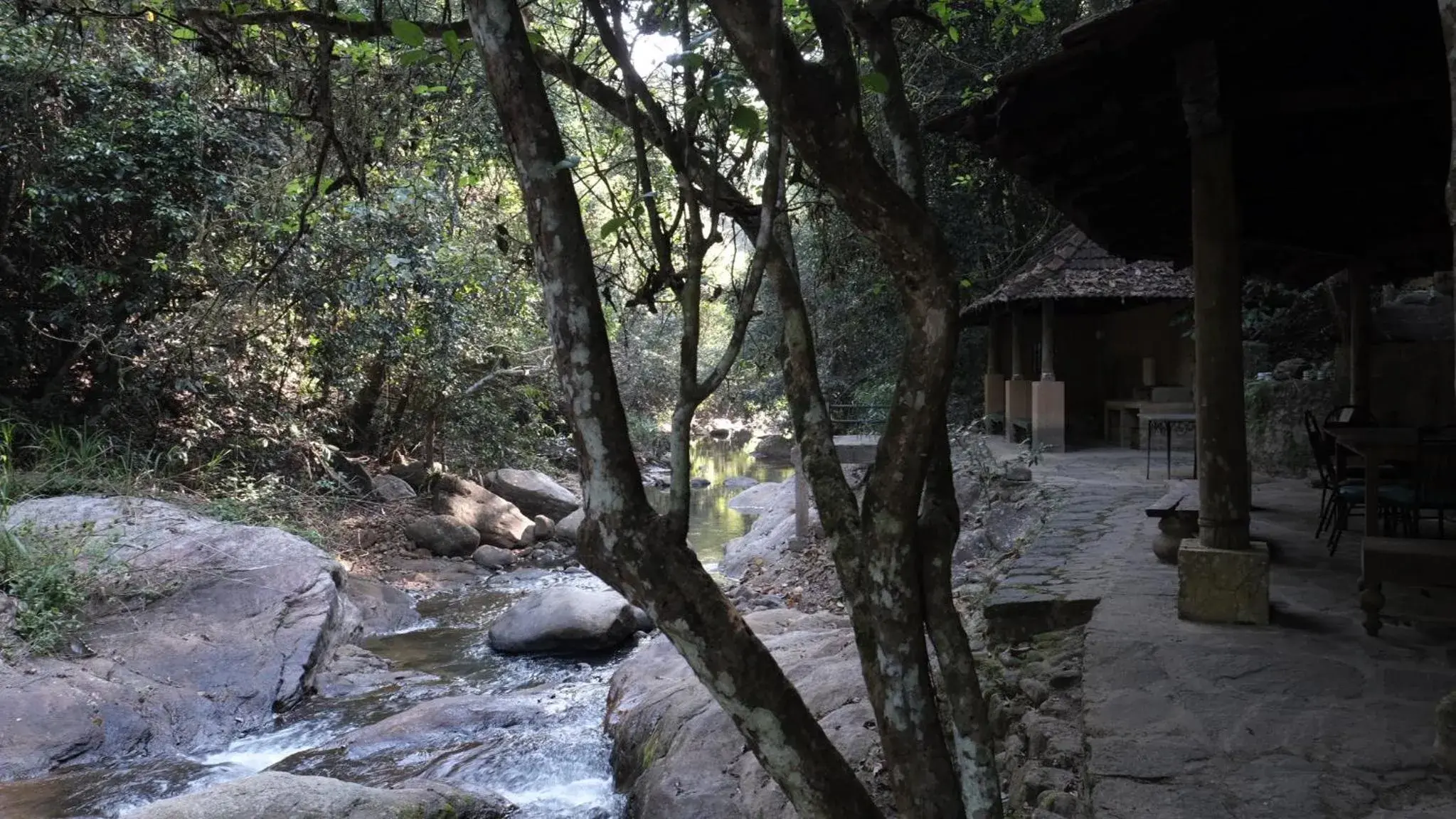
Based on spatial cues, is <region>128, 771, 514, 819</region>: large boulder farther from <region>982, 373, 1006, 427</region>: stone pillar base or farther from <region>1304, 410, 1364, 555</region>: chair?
<region>982, 373, 1006, 427</region>: stone pillar base

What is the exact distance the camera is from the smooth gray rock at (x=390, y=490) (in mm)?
13172

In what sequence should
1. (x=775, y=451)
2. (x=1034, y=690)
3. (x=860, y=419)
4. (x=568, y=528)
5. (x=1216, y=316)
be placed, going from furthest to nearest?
(x=775, y=451) < (x=568, y=528) < (x=860, y=419) < (x=1216, y=316) < (x=1034, y=690)

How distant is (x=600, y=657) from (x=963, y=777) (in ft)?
21.8

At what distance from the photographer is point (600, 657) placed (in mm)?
8750

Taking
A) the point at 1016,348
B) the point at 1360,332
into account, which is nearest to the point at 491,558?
the point at 1016,348

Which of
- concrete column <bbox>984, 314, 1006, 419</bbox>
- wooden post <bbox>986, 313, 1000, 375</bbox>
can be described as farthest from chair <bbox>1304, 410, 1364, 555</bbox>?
concrete column <bbox>984, 314, 1006, 419</bbox>

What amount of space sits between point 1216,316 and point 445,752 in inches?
211

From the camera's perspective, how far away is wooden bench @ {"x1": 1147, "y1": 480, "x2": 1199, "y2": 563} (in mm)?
5027

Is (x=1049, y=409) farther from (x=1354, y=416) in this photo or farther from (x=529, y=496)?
(x=529, y=496)

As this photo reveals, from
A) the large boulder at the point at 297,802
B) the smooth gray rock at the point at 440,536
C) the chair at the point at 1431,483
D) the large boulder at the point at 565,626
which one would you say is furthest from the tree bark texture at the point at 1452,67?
the smooth gray rock at the point at 440,536

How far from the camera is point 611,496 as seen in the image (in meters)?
2.22

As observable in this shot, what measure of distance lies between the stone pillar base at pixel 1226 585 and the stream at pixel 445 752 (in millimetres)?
3323

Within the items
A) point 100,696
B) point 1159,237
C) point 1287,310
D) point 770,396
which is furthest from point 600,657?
point 770,396

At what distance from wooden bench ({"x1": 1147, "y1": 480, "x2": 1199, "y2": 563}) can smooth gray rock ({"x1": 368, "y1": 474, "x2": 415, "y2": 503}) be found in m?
10.6
